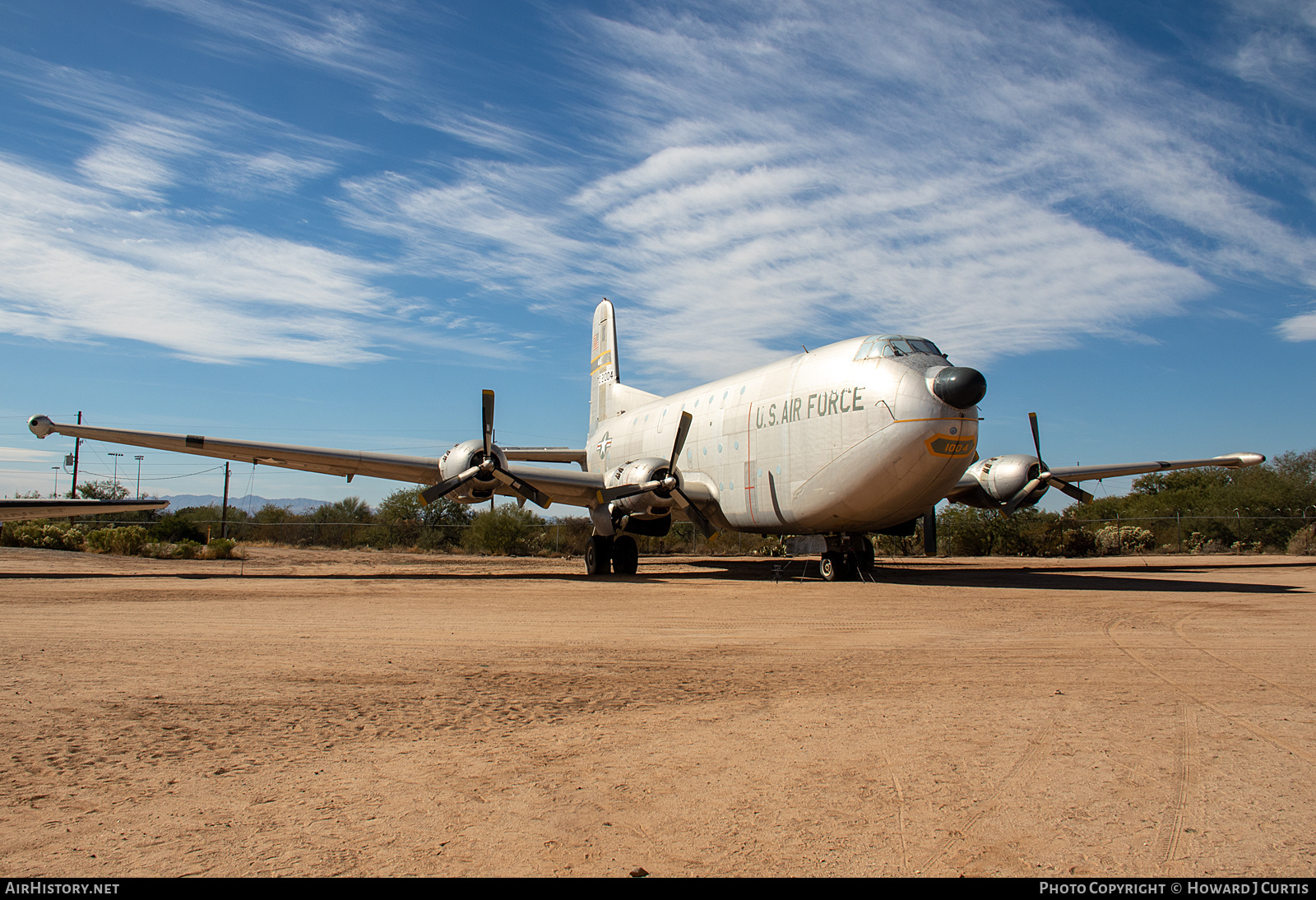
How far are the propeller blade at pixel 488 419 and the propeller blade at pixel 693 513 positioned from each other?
453cm

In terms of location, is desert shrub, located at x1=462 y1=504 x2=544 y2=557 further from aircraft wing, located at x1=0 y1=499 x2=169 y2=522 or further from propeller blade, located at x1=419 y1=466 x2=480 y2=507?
propeller blade, located at x1=419 y1=466 x2=480 y2=507

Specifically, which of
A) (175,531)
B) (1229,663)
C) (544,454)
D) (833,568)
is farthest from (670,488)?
(175,531)

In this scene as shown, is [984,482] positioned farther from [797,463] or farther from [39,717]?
[39,717]

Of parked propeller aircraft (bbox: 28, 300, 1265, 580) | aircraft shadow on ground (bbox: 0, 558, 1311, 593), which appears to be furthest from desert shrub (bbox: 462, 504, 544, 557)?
parked propeller aircraft (bbox: 28, 300, 1265, 580)

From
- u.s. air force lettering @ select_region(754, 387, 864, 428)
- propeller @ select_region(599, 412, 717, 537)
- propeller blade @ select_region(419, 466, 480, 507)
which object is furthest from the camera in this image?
propeller @ select_region(599, 412, 717, 537)

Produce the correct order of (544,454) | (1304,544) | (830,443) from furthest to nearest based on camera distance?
1. (1304,544)
2. (544,454)
3. (830,443)

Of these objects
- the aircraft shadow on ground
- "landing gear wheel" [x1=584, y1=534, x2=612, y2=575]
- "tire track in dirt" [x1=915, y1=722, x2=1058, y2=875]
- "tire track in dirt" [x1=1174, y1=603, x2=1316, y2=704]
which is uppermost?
"landing gear wheel" [x1=584, y1=534, x2=612, y2=575]

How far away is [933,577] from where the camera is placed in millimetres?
19484

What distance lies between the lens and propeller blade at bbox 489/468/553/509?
701 inches

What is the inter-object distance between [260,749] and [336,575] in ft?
51.5

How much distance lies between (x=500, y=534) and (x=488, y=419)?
17109 millimetres

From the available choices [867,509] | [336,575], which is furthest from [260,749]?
[336,575]

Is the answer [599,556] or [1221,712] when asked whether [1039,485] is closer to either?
[599,556]

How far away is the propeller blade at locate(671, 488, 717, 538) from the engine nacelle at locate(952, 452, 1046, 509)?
293 inches
